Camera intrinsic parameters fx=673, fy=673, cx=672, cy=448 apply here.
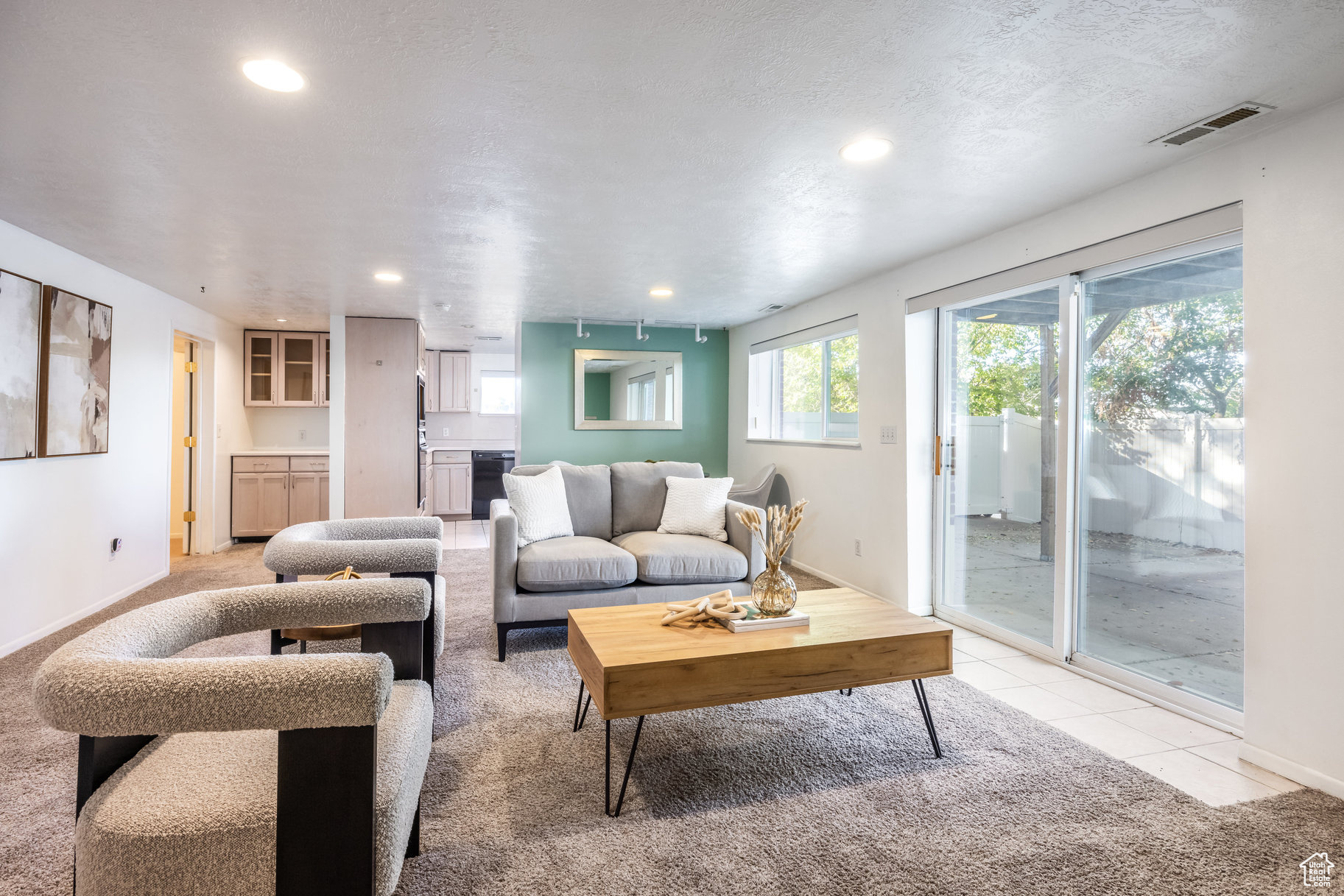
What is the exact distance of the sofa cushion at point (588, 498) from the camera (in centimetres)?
423

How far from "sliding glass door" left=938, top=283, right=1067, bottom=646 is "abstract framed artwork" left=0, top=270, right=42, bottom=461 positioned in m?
4.92

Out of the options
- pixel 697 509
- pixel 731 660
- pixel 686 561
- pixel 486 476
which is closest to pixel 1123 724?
pixel 731 660

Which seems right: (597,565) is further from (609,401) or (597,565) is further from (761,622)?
(609,401)

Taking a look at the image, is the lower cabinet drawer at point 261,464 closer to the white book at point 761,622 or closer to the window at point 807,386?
the window at point 807,386

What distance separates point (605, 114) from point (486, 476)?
6.55m

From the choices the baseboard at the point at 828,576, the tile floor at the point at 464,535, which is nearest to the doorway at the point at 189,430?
the tile floor at the point at 464,535

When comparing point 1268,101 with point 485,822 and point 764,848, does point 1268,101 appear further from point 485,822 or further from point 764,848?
point 485,822

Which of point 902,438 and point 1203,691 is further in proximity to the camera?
point 902,438

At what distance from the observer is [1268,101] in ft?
6.87

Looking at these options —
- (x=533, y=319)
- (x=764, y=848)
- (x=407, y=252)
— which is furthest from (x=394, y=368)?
(x=764, y=848)

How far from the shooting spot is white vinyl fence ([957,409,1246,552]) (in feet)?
8.49

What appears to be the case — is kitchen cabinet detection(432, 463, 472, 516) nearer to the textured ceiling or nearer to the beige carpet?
the textured ceiling

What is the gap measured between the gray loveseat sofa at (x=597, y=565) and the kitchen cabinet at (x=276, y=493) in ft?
11.4

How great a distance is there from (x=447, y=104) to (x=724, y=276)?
2.71m
